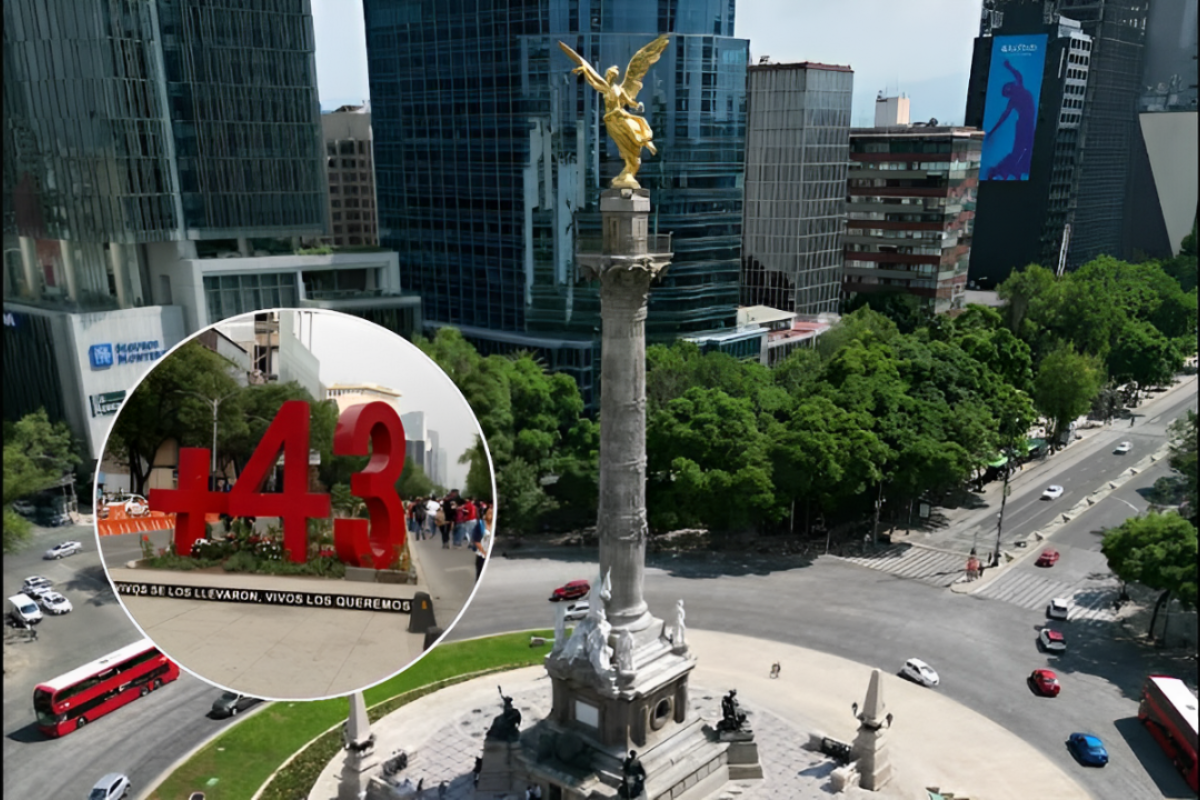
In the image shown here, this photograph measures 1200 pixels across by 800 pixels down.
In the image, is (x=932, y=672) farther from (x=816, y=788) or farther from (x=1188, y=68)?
(x=1188, y=68)

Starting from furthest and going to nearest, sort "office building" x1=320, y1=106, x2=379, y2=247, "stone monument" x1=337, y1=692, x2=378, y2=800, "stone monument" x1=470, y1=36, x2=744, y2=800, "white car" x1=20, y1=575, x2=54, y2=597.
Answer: "office building" x1=320, y1=106, x2=379, y2=247 < "white car" x1=20, y1=575, x2=54, y2=597 < "stone monument" x1=337, y1=692, x2=378, y2=800 < "stone monument" x1=470, y1=36, x2=744, y2=800

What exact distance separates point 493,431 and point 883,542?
31060mm

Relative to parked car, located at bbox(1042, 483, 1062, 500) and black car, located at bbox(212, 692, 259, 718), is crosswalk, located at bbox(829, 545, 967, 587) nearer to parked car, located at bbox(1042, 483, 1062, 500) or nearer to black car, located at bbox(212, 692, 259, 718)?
parked car, located at bbox(1042, 483, 1062, 500)

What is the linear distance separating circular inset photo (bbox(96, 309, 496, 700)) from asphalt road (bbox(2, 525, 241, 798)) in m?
19.4

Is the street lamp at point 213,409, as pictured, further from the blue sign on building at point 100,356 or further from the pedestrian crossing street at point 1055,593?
the blue sign on building at point 100,356

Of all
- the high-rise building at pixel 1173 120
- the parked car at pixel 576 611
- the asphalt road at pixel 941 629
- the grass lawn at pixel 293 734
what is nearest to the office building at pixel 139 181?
the asphalt road at pixel 941 629

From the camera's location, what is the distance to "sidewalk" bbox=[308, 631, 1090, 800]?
40.6 metres

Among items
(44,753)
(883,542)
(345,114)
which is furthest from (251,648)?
(345,114)

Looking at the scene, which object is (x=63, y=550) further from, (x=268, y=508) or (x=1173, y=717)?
(x=1173, y=717)

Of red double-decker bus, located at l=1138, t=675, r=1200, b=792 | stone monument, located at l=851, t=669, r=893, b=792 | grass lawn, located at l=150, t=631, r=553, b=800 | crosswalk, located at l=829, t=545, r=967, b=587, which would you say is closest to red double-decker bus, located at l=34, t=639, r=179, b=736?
grass lawn, located at l=150, t=631, r=553, b=800

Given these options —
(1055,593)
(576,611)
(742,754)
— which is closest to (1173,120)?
(742,754)

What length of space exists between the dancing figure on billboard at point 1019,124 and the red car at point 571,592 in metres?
124

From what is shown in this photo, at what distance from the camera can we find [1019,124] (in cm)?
15075

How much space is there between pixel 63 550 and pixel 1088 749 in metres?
68.1
